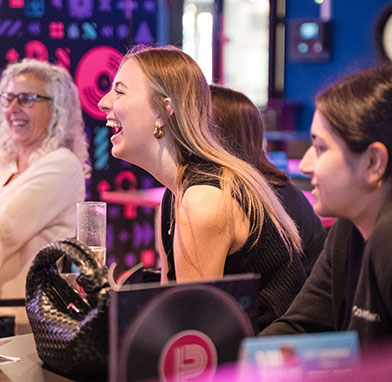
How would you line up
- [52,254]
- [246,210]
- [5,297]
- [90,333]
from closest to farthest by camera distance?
[90,333]
[52,254]
[246,210]
[5,297]

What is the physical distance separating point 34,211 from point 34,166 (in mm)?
205

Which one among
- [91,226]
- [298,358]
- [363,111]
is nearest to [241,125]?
[91,226]

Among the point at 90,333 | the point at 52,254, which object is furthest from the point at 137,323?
the point at 52,254

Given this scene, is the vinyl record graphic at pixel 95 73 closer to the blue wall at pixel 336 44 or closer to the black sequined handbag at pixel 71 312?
the black sequined handbag at pixel 71 312

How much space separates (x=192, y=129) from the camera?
196 cm

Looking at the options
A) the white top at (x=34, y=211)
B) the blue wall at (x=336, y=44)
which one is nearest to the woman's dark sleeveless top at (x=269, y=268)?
the white top at (x=34, y=211)

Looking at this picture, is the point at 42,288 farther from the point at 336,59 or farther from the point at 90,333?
the point at 336,59

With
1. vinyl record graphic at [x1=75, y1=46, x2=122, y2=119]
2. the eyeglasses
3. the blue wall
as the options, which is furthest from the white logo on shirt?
the blue wall

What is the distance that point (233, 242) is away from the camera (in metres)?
1.88

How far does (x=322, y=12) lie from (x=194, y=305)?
7.42 meters

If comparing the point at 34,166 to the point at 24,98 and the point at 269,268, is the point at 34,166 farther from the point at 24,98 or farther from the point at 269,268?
the point at 269,268

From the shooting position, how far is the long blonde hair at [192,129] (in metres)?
1.91

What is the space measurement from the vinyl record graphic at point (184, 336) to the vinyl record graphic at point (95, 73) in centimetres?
346

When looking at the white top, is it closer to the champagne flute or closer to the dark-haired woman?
the champagne flute
